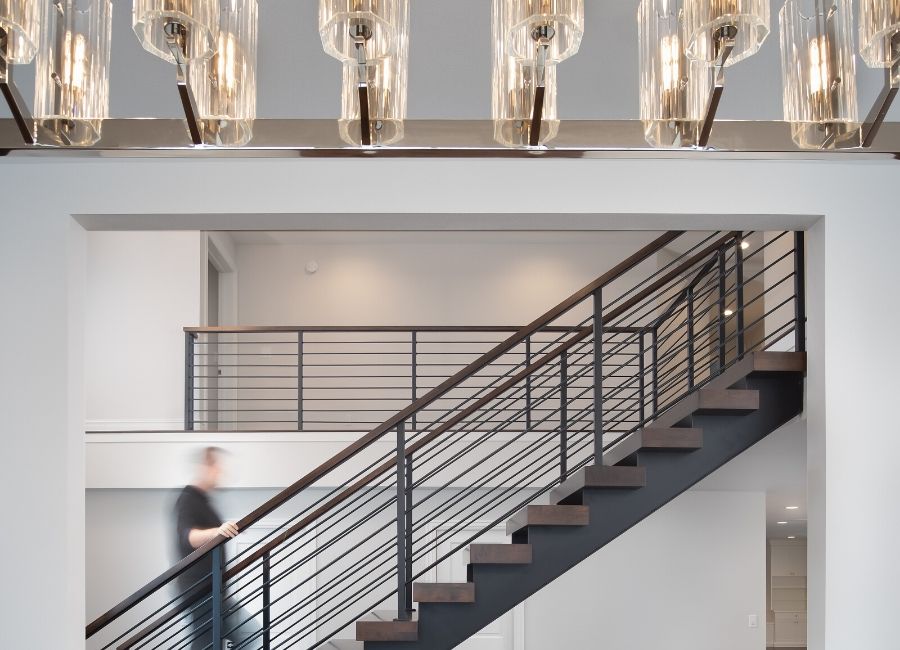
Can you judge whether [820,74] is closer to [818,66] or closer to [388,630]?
[818,66]

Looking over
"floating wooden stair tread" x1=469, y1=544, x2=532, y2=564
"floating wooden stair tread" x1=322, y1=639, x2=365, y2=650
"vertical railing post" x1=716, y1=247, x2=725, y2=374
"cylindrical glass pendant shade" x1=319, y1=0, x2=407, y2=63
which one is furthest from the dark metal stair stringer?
"cylindrical glass pendant shade" x1=319, y1=0, x2=407, y2=63

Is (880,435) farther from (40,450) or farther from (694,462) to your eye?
(40,450)

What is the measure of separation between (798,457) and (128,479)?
4199 millimetres

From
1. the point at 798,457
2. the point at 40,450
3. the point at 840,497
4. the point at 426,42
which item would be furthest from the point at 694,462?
the point at 40,450

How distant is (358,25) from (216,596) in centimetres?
343

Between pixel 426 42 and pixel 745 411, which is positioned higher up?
pixel 426 42

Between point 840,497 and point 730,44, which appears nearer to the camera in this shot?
point 730,44

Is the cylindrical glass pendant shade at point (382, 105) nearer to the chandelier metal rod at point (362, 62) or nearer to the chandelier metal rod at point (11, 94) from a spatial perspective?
the chandelier metal rod at point (362, 62)

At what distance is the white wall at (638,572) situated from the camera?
626 centimetres

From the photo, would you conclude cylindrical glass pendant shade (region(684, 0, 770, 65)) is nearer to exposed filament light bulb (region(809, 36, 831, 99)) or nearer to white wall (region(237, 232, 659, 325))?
exposed filament light bulb (region(809, 36, 831, 99))

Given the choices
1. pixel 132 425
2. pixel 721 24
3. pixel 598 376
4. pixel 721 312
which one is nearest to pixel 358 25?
pixel 721 24

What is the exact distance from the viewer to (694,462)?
4.28 m

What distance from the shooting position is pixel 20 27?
4.45 ft

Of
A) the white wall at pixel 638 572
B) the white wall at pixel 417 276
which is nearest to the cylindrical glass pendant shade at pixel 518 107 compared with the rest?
the white wall at pixel 638 572
